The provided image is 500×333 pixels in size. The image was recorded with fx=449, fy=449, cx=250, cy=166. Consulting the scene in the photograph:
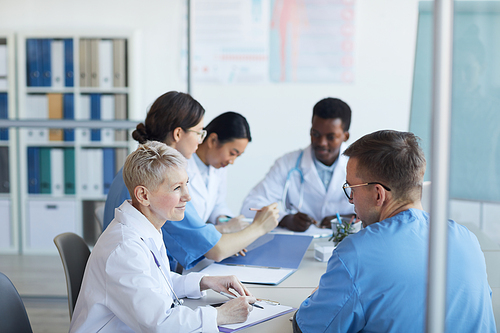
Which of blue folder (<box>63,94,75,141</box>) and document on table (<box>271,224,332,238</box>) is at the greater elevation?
blue folder (<box>63,94,75,141</box>)

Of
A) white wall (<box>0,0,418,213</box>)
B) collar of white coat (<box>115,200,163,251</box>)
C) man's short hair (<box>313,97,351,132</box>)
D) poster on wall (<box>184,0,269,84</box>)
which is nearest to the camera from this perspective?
collar of white coat (<box>115,200,163,251</box>)

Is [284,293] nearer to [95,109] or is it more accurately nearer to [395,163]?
[395,163]

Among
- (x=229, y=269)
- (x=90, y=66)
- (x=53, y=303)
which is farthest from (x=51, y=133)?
(x=229, y=269)

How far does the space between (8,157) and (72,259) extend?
2885 mm

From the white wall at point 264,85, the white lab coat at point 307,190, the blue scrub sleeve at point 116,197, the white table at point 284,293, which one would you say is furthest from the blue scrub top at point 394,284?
the white wall at point 264,85

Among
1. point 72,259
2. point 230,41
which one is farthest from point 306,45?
point 72,259

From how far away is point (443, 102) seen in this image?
551 millimetres

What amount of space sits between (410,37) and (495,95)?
9.17ft

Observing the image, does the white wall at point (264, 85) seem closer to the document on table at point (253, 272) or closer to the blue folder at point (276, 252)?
the blue folder at point (276, 252)

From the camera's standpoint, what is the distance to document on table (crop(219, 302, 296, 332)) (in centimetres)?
109

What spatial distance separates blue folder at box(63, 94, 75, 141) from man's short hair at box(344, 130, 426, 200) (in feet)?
11.3

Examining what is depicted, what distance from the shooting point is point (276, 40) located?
4.12 metres

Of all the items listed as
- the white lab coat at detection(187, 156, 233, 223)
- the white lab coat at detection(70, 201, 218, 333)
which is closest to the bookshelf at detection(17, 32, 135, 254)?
the white lab coat at detection(187, 156, 233, 223)

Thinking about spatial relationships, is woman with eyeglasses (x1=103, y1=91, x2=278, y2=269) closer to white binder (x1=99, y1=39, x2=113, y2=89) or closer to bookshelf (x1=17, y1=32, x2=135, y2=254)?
bookshelf (x1=17, y1=32, x2=135, y2=254)
